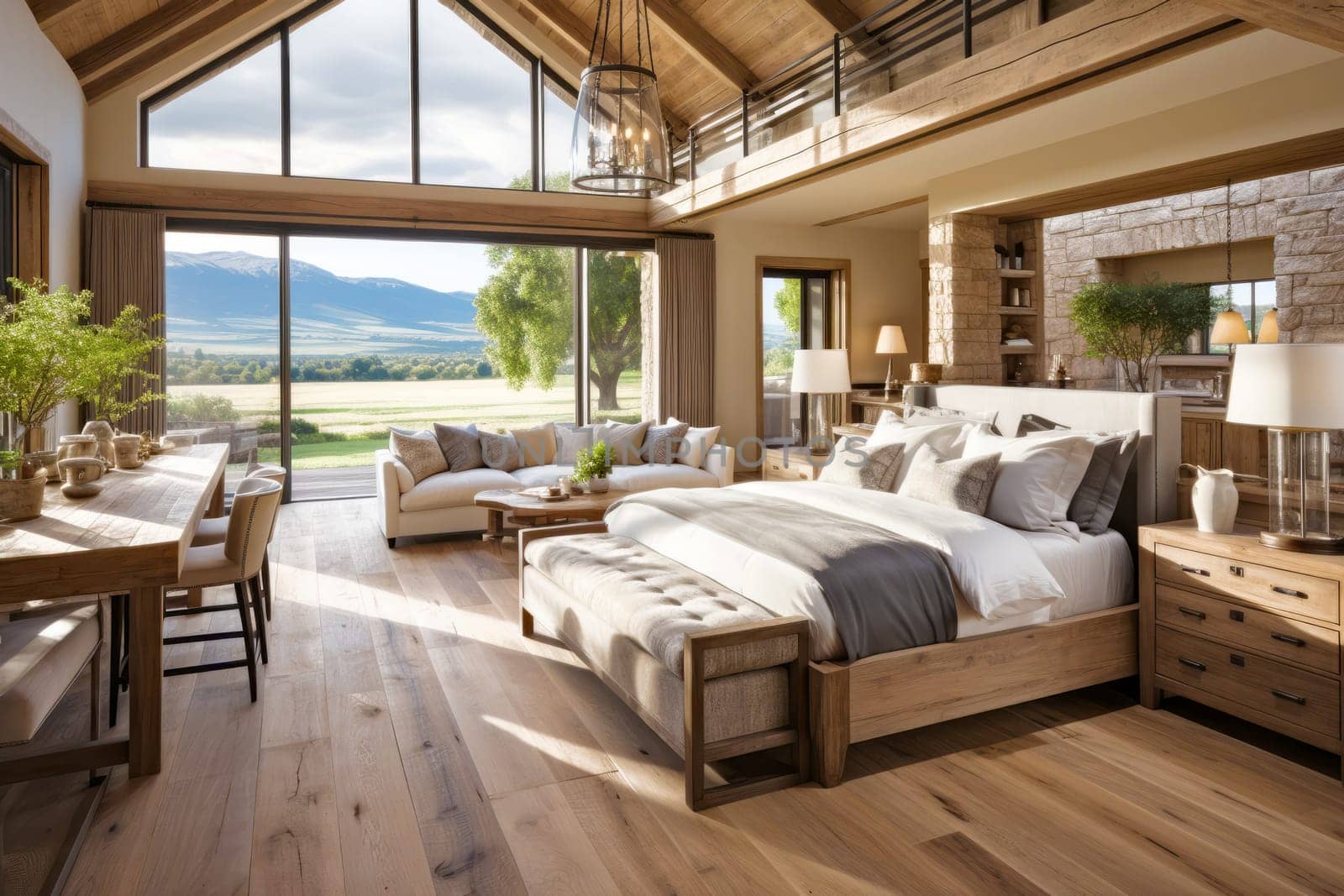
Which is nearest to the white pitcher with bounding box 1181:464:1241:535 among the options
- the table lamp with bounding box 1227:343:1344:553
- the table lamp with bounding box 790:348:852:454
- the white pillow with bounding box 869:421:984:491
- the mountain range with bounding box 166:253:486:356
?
the table lamp with bounding box 1227:343:1344:553

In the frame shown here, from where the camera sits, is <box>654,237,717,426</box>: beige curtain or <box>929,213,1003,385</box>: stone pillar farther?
<box>654,237,717,426</box>: beige curtain

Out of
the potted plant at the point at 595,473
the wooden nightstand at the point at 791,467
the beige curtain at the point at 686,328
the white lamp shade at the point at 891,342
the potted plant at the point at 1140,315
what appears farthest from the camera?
the white lamp shade at the point at 891,342

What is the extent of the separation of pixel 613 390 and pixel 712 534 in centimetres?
570

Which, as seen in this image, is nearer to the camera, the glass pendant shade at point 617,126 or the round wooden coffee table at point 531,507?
the glass pendant shade at point 617,126

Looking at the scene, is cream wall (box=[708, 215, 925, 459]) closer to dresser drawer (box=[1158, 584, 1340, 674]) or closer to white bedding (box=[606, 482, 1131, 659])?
white bedding (box=[606, 482, 1131, 659])

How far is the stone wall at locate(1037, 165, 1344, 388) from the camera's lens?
659cm

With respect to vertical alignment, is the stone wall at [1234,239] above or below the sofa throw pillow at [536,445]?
above

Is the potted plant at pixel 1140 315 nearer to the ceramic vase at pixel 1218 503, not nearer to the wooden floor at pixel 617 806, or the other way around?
the ceramic vase at pixel 1218 503

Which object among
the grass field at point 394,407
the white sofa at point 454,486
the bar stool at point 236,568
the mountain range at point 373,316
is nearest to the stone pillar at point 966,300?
the white sofa at point 454,486

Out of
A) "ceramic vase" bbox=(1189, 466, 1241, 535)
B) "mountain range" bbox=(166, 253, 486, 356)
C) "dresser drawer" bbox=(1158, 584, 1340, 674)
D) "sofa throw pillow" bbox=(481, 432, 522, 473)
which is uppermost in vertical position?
"mountain range" bbox=(166, 253, 486, 356)

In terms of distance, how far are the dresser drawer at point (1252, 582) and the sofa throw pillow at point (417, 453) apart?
476 centimetres

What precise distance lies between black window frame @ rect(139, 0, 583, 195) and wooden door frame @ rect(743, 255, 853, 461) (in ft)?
7.73

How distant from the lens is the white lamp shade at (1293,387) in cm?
268

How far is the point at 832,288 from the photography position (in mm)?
9227
